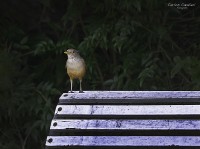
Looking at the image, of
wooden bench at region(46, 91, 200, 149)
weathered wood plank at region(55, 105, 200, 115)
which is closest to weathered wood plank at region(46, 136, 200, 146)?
wooden bench at region(46, 91, 200, 149)

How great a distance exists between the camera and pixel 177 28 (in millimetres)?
4301

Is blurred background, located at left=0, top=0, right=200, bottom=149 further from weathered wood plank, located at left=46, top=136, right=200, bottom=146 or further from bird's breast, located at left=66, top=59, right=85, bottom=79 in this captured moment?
weathered wood plank, located at left=46, top=136, right=200, bottom=146

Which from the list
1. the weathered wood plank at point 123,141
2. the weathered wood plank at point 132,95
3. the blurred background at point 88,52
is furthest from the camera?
the blurred background at point 88,52

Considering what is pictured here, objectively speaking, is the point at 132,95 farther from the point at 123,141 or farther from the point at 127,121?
the point at 123,141

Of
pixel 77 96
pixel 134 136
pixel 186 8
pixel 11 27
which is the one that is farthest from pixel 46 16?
pixel 134 136

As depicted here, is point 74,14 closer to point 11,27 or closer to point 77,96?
point 11,27

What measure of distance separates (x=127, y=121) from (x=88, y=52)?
1.64 meters

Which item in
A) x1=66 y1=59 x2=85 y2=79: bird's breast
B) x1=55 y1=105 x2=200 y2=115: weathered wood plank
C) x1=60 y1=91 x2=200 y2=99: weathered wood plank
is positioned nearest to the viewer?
x1=55 y1=105 x2=200 y2=115: weathered wood plank

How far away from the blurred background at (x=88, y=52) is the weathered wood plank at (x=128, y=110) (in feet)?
4.02

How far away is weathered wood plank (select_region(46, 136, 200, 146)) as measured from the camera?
7.97ft

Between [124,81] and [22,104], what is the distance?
2.45ft

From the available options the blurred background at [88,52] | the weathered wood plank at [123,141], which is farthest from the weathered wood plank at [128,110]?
the blurred background at [88,52]

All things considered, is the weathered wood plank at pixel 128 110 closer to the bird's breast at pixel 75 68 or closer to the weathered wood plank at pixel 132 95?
the weathered wood plank at pixel 132 95

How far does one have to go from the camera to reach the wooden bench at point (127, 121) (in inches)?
96.7
